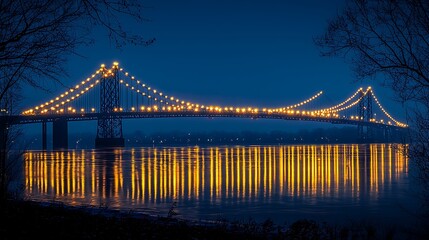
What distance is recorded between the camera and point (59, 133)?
7219 centimetres

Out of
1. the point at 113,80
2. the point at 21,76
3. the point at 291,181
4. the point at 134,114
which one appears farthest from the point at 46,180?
the point at 113,80

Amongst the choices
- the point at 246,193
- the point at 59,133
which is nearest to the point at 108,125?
the point at 59,133

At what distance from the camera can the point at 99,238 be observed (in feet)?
22.4

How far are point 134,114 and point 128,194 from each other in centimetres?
5621

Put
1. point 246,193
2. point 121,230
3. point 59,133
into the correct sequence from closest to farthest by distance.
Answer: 1. point 121,230
2. point 246,193
3. point 59,133

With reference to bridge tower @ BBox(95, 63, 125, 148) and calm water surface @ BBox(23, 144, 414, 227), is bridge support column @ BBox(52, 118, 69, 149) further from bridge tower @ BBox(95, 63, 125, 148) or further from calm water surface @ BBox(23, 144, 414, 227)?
calm water surface @ BBox(23, 144, 414, 227)

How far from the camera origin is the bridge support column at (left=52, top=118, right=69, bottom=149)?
7062cm

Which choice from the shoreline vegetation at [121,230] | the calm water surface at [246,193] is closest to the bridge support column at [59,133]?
the calm water surface at [246,193]

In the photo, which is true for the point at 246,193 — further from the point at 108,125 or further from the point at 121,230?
the point at 108,125

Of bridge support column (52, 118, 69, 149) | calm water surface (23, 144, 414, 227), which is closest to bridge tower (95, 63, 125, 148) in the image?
bridge support column (52, 118, 69, 149)

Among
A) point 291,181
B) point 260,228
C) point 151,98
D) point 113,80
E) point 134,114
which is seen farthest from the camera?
point 151,98

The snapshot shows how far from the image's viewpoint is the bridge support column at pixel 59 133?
70625 millimetres

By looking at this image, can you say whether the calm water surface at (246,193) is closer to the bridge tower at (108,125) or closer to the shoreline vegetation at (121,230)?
the shoreline vegetation at (121,230)

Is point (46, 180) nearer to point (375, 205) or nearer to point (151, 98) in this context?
point (375, 205)
